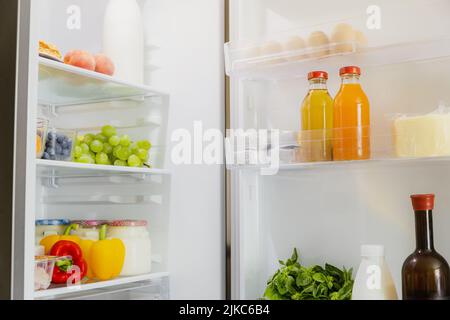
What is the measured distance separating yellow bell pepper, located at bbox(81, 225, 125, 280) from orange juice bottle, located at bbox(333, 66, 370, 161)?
53 cm

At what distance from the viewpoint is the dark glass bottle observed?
100cm

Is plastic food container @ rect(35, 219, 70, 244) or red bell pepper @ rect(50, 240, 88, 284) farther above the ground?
plastic food container @ rect(35, 219, 70, 244)

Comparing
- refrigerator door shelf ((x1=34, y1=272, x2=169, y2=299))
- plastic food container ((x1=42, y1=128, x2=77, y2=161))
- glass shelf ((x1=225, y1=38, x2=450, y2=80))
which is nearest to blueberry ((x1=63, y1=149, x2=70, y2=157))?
plastic food container ((x1=42, y1=128, x2=77, y2=161))

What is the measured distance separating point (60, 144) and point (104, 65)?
199 millimetres

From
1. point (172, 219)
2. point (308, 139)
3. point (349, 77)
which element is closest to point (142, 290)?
point (172, 219)

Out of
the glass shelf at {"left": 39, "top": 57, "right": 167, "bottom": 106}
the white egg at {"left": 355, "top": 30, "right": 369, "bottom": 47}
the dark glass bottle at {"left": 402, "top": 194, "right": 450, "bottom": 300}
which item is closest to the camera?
the dark glass bottle at {"left": 402, "top": 194, "right": 450, "bottom": 300}

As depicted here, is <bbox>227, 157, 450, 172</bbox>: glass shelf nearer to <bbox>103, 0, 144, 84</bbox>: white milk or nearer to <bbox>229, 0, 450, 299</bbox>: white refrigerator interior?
<bbox>229, 0, 450, 299</bbox>: white refrigerator interior

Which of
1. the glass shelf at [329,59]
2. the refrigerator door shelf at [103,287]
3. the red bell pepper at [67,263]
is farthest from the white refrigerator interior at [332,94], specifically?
the red bell pepper at [67,263]

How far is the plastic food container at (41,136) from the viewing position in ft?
3.83

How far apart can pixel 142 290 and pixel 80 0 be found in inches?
25.8

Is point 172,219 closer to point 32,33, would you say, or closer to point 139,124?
point 139,124

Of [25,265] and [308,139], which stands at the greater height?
[308,139]

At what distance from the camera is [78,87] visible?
1.26m

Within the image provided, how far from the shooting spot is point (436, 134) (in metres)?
1.01
